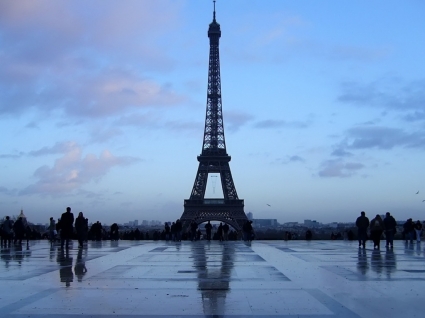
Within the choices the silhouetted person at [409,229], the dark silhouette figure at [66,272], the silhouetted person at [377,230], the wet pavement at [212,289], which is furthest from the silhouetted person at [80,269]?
the silhouetted person at [409,229]

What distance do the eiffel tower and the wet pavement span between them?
6879 cm

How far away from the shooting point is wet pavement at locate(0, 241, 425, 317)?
323 inches

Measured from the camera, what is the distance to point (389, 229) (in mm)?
24703

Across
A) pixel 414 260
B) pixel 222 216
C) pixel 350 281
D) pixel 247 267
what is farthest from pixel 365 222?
pixel 222 216

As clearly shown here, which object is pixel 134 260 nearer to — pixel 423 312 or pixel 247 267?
pixel 247 267

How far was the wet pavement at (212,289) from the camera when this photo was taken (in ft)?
26.9

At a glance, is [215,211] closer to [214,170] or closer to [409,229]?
[214,170]

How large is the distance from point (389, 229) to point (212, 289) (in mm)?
16285

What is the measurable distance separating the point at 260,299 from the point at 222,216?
7714 cm

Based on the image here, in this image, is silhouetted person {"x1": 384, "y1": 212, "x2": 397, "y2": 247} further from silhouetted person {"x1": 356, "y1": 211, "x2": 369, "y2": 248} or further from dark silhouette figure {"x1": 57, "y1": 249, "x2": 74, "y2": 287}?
dark silhouette figure {"x1": 57, "y1": 249, "x2": 74, "y2": 287}

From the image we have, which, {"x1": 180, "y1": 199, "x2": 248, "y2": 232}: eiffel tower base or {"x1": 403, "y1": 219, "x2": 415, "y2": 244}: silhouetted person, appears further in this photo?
{"x1": 180, "y1": 199, "x2": 248, "y2": 232}: eiffel tower base

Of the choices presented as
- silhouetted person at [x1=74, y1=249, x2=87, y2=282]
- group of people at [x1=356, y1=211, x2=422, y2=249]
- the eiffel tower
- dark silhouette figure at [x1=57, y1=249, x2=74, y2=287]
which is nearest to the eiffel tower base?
the eiffel tower

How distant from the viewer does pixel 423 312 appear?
8133 mm

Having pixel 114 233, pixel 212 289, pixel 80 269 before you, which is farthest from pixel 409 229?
pixel 212 289
